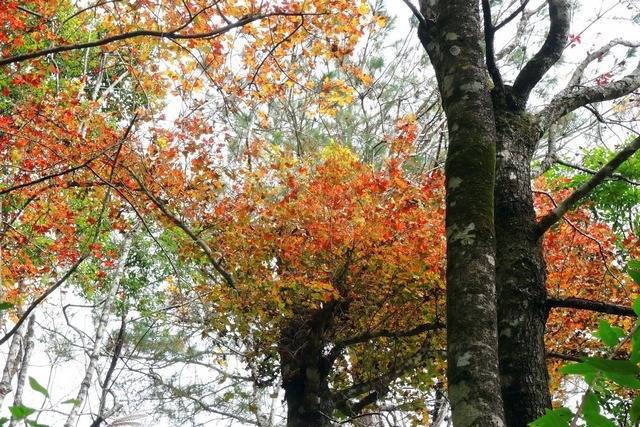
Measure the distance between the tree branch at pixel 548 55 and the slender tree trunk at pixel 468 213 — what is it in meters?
0.99

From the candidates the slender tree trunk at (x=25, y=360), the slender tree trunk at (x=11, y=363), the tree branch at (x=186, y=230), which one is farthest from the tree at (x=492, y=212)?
the slender tree trunk at (x=25, y=360)

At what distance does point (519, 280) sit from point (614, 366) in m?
2.50

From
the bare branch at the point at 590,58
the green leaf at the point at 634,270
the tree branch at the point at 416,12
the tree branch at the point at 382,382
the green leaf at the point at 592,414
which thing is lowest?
the green leaf at the point at 592,414

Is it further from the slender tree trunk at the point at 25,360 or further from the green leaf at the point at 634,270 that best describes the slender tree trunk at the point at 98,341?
the green leaf at the point at 634,270

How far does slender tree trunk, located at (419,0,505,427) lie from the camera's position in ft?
6.07

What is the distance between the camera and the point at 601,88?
3.87 m

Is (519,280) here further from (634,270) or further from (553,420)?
(553,420)

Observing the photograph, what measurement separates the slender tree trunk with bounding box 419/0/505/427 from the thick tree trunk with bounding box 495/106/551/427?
853 mm

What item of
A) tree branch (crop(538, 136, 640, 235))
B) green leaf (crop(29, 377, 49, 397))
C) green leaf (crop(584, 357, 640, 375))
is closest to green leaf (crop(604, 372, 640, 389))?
green leaf (crop(584, 357, 640, 375))

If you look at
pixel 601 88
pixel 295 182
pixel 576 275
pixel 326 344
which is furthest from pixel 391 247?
pixel 576 275

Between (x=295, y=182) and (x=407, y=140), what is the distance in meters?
3.48

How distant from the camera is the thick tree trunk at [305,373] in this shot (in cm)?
600

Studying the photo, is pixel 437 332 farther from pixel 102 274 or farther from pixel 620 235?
pixel 102 274

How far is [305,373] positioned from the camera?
6207mm
